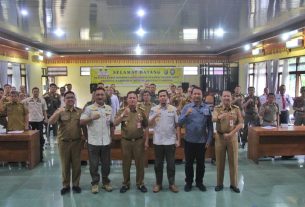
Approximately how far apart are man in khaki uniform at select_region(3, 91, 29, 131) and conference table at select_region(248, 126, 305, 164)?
4570 mm

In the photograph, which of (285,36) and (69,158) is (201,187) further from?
(285,36)

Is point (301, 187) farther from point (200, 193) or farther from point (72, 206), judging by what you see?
point (72, 206)

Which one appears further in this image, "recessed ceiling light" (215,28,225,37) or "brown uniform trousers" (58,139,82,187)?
"recessed ceiling light" (215,28,225,37)

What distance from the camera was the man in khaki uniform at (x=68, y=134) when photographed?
450 centimetres

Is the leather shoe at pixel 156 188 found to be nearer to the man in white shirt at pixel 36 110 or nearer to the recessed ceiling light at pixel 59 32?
the man in white shirt at pixel 36 110

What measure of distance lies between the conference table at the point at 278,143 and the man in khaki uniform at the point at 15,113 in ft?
15.0

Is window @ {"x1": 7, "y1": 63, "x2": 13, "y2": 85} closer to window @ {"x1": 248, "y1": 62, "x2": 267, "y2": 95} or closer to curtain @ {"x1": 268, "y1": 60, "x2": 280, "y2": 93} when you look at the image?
curtain @ {"x1": 268, "y1": 60, "x2": 280, "y2": 93}

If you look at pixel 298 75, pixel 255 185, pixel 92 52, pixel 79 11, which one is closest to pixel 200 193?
pixel 255 185

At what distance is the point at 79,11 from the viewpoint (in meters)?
6.45

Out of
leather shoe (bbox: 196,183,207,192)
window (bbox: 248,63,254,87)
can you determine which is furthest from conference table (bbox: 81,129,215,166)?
window (bbox: 248,63,254,87)

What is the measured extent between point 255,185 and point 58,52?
43.5 feet

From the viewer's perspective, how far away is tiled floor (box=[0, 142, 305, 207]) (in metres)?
4.34

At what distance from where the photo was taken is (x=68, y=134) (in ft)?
14.8

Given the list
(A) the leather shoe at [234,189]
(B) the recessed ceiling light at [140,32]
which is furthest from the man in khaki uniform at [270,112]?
(B) the recessed ceiling light at [140,32]
